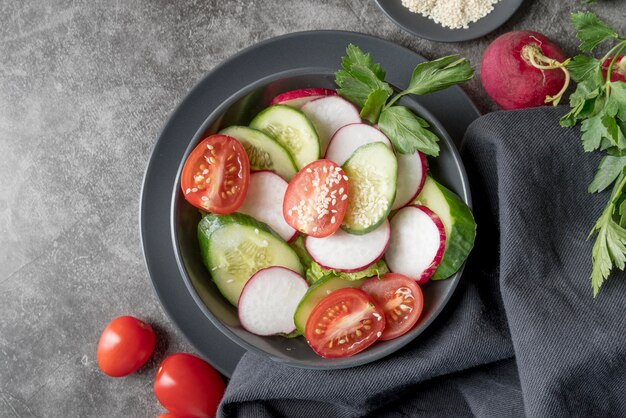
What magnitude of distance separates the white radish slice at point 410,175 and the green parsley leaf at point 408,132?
0.03 metres

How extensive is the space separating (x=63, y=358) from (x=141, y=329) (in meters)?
0.27

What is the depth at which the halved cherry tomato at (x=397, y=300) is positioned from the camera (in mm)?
1590

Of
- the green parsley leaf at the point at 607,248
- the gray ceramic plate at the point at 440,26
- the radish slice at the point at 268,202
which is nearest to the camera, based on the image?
the green parsley leaf at the point at 607,248

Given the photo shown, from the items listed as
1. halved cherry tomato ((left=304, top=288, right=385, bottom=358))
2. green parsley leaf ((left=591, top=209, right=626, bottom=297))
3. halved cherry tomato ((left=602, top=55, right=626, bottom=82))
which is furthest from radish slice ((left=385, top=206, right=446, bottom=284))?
halved cherry tomato ((left=602, top=55, right=626, bottom=82))

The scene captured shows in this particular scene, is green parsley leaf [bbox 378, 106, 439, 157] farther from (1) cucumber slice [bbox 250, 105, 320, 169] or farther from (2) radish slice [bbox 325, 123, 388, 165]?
(1) cucumber slice [bbox 250, 105, 320, 169]

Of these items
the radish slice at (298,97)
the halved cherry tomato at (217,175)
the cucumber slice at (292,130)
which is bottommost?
the halved cherry tomato at (217,175)

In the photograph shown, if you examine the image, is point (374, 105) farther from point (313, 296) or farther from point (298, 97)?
point (313, 296)

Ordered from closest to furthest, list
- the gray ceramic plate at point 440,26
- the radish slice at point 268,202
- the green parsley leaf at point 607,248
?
the green parsley leaf at point 607,248
the radish slice at point 268,202
the gray ceramic plate at point 440,26

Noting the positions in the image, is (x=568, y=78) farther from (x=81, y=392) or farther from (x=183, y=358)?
(x=81, y=392)

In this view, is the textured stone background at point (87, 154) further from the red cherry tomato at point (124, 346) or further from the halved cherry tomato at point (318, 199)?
the halved cherry tomato at point (318, 199)

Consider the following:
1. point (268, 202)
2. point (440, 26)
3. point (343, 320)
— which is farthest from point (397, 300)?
point (440, 26)

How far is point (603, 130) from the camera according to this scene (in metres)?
1.56

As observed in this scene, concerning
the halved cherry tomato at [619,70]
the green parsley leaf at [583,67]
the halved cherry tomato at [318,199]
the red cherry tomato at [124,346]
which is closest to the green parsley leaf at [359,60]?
the halved cherry tomato at [318,199]

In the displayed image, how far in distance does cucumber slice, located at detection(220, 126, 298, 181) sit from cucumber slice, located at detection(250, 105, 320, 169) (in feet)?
0.06
